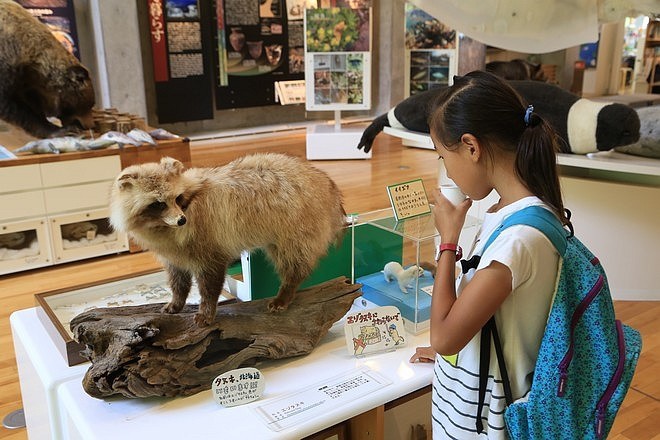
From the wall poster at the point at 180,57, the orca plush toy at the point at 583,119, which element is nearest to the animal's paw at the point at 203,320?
the orca plush toy at the point at 583,119

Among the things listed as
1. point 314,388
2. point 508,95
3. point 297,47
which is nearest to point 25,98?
point 314,388

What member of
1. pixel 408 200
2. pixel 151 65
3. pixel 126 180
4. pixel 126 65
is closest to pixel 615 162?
pixel 408 200

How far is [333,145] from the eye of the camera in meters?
6.32

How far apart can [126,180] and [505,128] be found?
77 cm

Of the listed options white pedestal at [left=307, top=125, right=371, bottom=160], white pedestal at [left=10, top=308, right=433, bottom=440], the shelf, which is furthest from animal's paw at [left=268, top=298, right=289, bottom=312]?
white pedestal at [left=307, top=125, right=371, bottom=160]

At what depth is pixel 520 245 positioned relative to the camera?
1.00m

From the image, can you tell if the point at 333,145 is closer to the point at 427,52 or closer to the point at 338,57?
the point at 338,57

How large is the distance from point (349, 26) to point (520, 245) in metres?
5.80

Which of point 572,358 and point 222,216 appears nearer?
point 572,358

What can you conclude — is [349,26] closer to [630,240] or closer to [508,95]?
[630,240]

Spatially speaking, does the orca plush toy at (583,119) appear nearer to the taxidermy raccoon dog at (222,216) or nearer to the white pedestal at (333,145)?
the taxidermy raccoon dog at (222,216)

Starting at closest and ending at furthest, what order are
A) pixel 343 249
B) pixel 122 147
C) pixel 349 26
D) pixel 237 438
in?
pixel 237 438, pixel 343 249, pixel 122 147, pixel 349 26

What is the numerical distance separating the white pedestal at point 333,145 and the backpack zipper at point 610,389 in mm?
5273

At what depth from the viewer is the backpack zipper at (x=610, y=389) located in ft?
3.49
